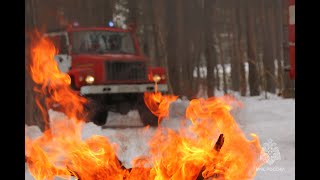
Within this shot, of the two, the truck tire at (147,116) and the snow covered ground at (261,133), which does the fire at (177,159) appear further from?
the truck tire at (147,116)

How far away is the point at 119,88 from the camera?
467 inches

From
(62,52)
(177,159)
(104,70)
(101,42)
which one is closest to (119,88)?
(104,70)

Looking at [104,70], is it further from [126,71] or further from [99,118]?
[99,118]

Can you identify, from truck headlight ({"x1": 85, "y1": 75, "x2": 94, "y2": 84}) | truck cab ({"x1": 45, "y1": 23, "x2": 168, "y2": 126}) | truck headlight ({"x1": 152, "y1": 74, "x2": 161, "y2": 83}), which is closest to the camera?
truck headlight ({"x1": 85, "y1": 75, "x2": 94, "y2": 84})

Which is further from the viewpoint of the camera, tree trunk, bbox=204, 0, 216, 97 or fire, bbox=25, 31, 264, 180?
tree trunk, bbox=204, 0, 216, 97

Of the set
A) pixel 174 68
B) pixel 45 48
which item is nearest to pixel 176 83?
pixel 174 68

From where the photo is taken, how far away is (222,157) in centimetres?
503

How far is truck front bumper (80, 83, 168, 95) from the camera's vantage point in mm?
11492

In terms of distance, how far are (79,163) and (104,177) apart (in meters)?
0.31

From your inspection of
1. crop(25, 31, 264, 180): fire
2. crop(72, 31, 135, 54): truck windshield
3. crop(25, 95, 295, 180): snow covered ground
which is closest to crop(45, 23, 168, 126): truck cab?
crop(72, 31, 135, 54): truck windshield

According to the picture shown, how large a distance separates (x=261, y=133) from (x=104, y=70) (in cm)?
424

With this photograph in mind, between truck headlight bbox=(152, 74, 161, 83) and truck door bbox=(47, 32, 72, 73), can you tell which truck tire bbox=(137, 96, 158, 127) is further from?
truck door bbox=(47, 32, 72, 73)

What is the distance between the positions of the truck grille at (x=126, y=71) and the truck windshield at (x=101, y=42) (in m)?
0.43

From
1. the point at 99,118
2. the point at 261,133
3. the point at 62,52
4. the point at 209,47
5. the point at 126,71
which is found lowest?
the point at 261,133
